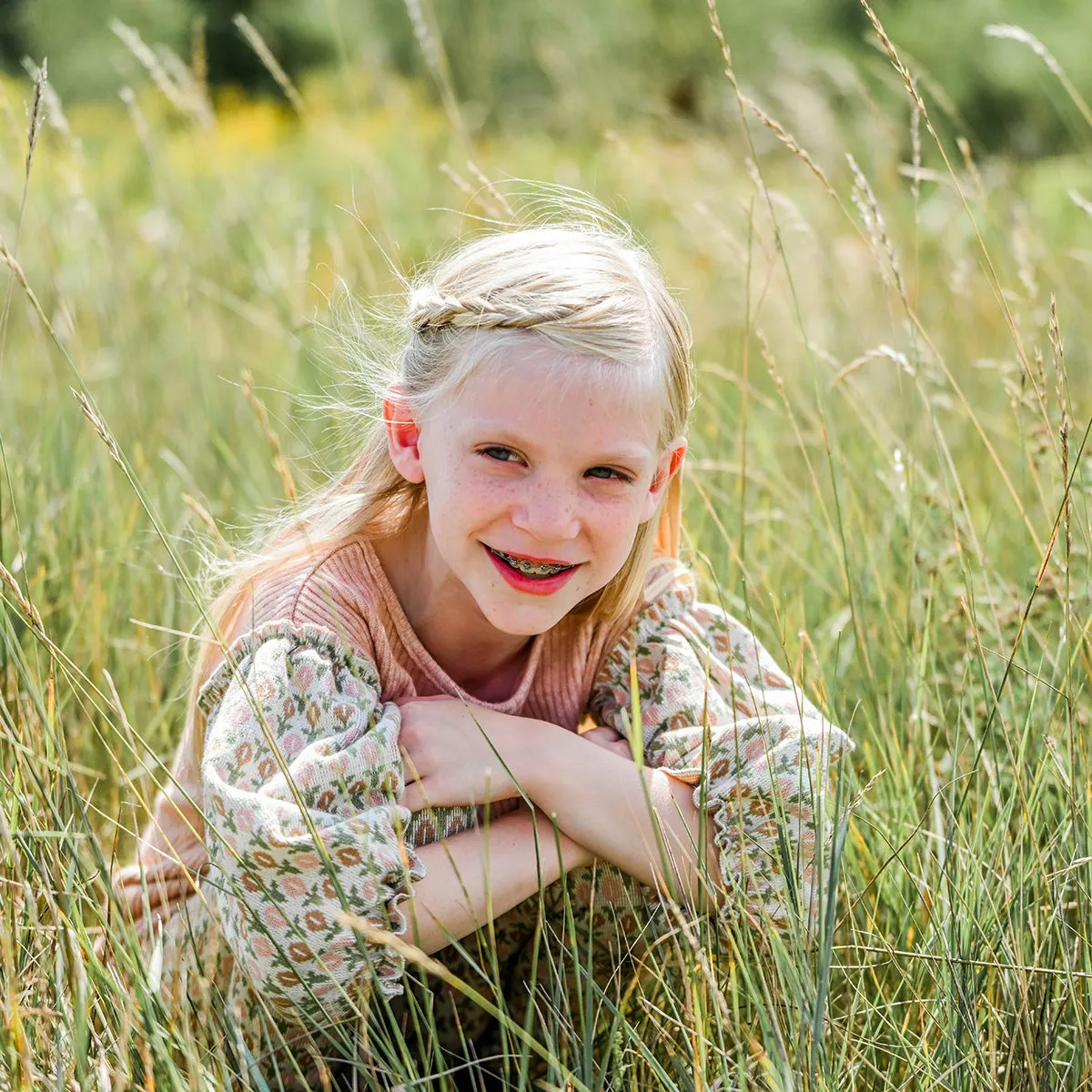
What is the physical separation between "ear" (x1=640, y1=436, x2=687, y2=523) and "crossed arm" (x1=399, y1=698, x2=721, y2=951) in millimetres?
293

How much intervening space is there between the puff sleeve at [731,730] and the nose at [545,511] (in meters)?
0.16

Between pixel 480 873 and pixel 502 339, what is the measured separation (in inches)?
23.1

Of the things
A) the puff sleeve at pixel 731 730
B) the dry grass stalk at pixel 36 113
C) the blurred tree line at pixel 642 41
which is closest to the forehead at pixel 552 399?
the puff sleeve at pixel 731 730

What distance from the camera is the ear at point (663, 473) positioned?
5.16 ft

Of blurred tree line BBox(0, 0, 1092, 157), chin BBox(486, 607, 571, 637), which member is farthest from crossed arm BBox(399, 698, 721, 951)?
blurred tree line BBox(0, 0, 1092, 157)

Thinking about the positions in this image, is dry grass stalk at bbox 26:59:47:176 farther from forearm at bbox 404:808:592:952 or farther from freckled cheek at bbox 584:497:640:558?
forearm at bbox 404:808:592:952

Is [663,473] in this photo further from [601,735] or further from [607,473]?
[601,735]

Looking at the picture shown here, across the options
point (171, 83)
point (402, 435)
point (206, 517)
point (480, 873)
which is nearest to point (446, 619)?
point (402, 435)

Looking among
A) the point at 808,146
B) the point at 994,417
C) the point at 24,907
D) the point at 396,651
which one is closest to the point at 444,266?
the point at 396,651

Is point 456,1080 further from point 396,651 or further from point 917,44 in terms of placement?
point 917,44

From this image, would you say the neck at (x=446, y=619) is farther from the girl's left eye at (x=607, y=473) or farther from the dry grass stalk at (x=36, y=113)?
the dry grass stalk at (x=36, y=113)

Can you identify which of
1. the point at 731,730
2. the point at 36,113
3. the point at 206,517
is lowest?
the point at 731,730

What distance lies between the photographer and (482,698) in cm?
169

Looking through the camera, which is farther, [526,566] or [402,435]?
[402,435]
